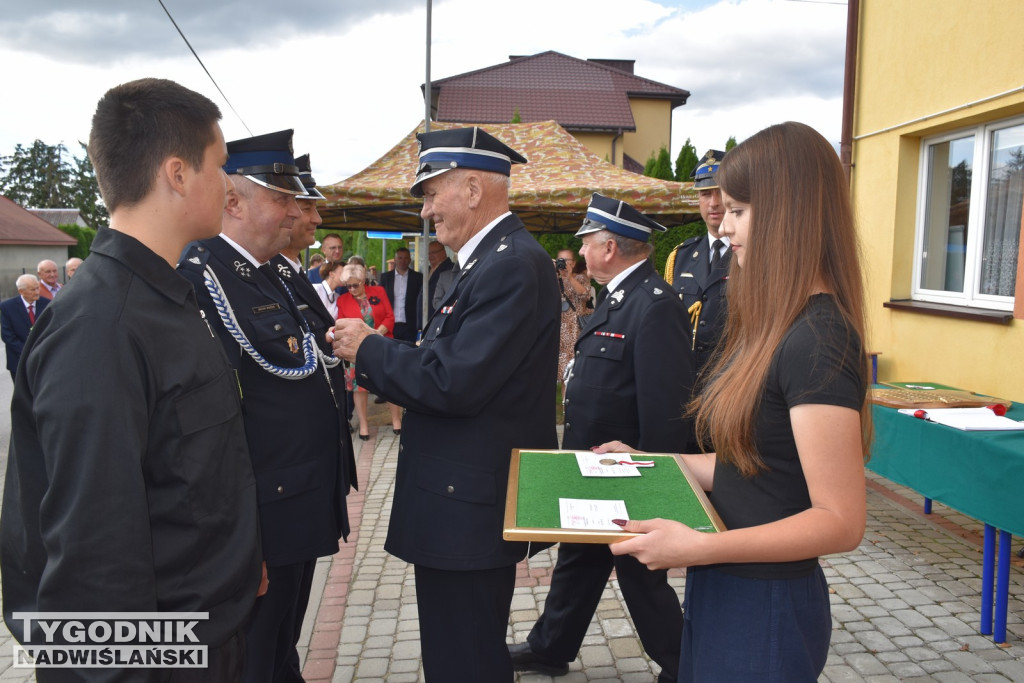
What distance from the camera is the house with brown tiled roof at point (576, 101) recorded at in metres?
30.6

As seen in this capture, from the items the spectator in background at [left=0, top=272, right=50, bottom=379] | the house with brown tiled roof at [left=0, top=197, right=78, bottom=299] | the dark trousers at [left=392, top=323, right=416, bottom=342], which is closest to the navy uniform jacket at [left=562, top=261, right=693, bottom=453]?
the dark trousers at [left=392, top=323, right=416, bottom=342]

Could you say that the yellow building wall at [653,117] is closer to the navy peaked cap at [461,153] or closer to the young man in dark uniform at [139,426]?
the navy peaked cap at [461,153]

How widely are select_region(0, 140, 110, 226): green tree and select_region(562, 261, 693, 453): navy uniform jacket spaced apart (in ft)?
288

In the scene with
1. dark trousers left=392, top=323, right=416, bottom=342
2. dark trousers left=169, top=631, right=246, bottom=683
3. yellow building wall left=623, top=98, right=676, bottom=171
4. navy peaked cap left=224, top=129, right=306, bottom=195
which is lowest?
dark trousers left=169, top=631, right=246, bottom=683

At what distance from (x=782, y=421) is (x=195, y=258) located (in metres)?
1.89

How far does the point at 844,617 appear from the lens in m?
3.76

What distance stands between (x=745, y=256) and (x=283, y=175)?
1790 millimetres

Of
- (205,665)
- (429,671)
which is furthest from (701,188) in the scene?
(205,665)

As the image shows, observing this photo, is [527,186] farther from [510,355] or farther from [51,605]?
[51,605]

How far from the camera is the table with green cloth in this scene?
3262 mm

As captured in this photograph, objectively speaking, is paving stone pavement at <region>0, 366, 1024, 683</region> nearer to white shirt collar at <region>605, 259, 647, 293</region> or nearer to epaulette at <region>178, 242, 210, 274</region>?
white shirt collar at <region>605, 259, 647, 293</region>

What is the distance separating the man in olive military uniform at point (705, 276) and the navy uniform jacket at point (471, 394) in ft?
5.71

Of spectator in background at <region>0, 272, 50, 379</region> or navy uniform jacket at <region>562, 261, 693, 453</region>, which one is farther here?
spectator in background at <region>0, 272, 50, 379</region>

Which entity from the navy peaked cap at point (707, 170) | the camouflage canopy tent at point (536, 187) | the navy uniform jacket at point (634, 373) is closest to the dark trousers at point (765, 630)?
the navy uniform jacket at point (634, 373)
